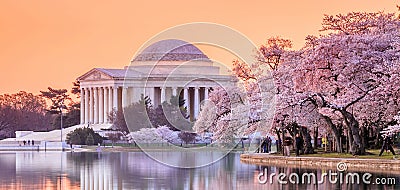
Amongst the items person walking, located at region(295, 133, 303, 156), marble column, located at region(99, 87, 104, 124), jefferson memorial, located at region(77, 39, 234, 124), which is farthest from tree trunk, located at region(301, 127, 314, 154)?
marble column, located at region(99, 87, 104, 124)

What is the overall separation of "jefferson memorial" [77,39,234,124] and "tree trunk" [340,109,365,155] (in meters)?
113

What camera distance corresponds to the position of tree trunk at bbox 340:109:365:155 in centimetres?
5750

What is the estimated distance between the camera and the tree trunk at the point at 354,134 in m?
57.5

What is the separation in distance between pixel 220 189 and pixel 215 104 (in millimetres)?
39140

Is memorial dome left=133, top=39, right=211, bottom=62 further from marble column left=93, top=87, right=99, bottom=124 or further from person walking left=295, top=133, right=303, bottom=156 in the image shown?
person walking left=295, top=133, right=303, bottom=156

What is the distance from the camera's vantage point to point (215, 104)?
75812 mm

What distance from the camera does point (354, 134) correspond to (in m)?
58.3

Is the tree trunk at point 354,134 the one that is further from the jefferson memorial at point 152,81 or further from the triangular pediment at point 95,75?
the triangular pediment at point 95,75

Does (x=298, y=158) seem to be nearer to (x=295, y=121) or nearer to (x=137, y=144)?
(x=295, y=121)

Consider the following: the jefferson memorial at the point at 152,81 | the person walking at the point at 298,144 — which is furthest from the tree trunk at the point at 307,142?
the jefferson memorial at the point at 152,81

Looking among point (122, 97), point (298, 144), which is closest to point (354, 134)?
point (298, 144)

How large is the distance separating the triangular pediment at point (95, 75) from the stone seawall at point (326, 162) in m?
109

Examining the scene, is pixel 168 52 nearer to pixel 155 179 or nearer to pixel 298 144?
pixel 298 144

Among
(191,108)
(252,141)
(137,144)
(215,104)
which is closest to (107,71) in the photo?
(191,108)
